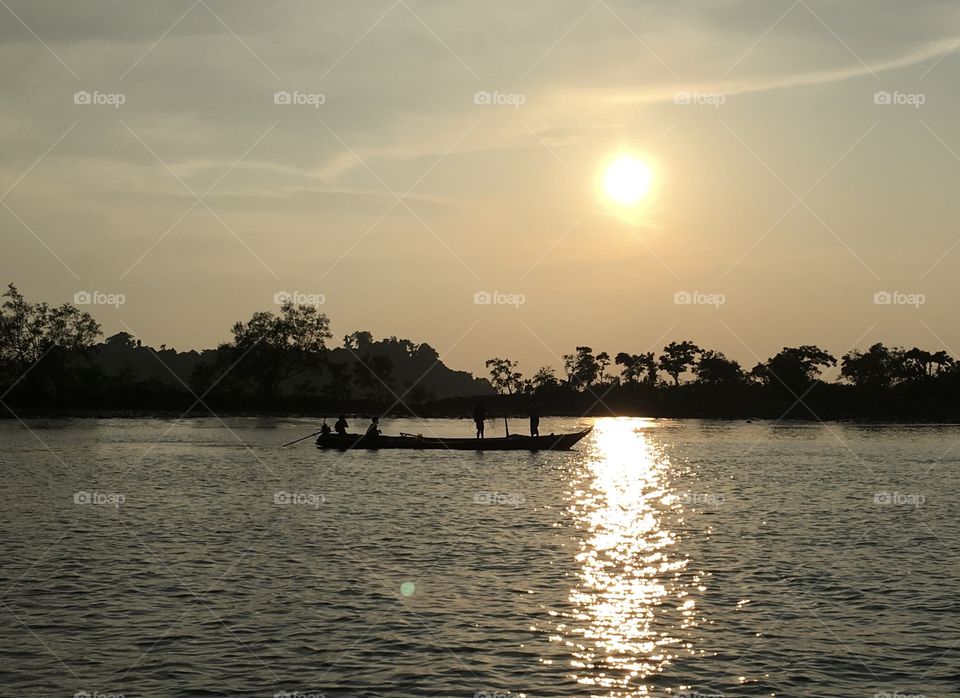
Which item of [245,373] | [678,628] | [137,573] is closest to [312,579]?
[137,573]

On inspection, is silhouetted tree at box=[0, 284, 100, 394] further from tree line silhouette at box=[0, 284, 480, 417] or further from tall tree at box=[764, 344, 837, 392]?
tall tree at box=[764, 344, 837, 392]

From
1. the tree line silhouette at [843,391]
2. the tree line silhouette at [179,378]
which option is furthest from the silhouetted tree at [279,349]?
the tree line silhouette at [843,391]

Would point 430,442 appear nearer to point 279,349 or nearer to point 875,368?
point 279,349

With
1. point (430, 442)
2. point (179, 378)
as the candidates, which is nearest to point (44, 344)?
point (179, 378)

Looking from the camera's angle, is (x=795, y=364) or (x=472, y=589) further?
(x=795, y=364)

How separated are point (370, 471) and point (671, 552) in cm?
2816

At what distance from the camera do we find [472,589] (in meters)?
20.3

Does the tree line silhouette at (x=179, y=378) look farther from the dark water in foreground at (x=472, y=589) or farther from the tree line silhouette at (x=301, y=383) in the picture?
the dark water in foreground at (x=472, y=589)

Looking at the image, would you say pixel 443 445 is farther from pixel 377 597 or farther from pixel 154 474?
pixel 377 597

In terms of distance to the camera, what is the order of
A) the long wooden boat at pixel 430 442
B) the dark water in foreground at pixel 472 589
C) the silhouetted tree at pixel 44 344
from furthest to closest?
the silhouetted tree at pixel 44 344
the long wooden boat at pixel 430 442
the dark water in foreground at pixel 472 589

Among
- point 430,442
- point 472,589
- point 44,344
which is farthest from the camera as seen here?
point 44,344

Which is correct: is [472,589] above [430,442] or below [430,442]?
below

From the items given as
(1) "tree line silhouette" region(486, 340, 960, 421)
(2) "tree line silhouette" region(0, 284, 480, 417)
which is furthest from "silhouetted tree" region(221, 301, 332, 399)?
(1) "tree line silhouette" region(486, 340, 960, 421)

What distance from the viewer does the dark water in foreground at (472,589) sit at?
14.6m
